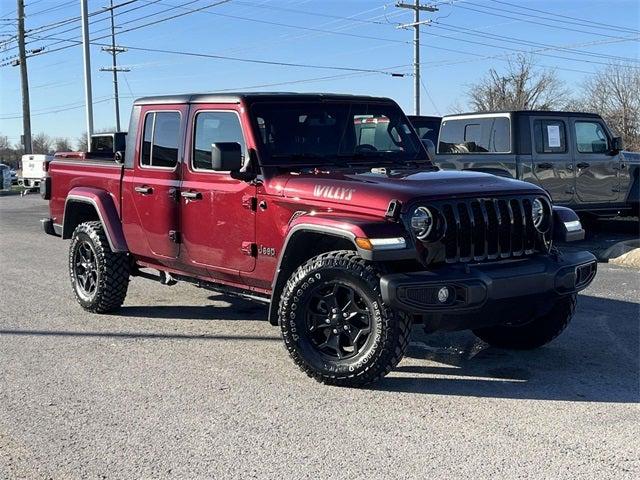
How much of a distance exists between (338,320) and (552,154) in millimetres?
7041

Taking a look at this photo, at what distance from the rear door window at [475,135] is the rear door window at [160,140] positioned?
5.88 metres

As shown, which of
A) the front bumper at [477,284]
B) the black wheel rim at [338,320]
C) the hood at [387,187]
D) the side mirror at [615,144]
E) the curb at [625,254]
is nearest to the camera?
the front bumper at [477,284]

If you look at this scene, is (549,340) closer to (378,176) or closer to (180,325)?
(378,176)

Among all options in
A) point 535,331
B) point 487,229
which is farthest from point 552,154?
point 487,229

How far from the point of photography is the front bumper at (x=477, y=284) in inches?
167

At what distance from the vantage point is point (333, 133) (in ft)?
18.9

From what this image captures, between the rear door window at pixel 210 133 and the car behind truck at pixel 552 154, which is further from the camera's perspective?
the car behind truck at pixel 552 154

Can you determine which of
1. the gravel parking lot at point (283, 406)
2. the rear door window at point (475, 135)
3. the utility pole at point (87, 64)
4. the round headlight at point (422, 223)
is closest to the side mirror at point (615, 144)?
the rear door window at point (475, 135)

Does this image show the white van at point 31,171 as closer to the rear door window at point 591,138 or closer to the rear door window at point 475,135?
the rear door window at point 475,135

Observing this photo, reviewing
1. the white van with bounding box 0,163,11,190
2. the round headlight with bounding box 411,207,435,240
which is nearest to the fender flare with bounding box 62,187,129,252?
the round headlight with bounding box 411,207,435,240

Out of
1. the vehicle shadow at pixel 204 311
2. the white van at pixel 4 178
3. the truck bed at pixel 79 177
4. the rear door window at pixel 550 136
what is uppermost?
the white van at pixel 4 178

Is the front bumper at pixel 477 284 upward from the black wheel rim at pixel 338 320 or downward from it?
upward

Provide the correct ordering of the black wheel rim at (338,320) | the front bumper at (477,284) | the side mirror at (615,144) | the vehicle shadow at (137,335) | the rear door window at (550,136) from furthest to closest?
the side mirror at (615,144) < the rear door window at (550,136) < the vehicle shadow at (137,335) < the black wheel rim at (338,320) < the front bumper at (477,284)

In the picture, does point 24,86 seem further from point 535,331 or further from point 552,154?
point 535,331
